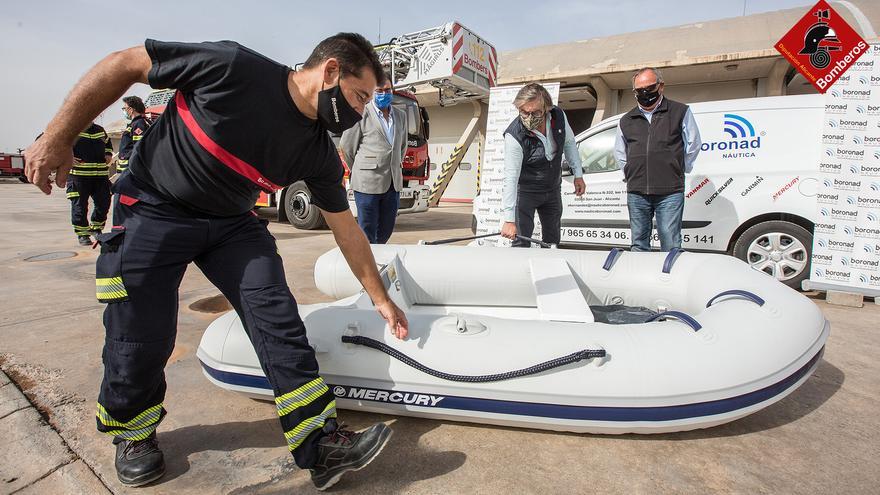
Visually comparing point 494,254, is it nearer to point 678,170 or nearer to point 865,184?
point 678,170

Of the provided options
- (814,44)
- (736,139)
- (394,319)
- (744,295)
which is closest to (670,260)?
(744,295)

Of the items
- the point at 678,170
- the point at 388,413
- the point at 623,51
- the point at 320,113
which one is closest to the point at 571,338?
the point at 388,413

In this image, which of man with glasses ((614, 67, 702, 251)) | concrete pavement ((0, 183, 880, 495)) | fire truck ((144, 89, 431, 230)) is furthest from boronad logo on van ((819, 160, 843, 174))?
fire truck ((144, 89, 431, 230))

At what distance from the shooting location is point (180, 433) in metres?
1.94

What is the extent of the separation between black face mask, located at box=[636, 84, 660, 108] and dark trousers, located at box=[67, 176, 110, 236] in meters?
6.08

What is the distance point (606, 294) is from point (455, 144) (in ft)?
38.5

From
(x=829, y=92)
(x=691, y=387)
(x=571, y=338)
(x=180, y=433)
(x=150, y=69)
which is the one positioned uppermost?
(x=829, y=92)

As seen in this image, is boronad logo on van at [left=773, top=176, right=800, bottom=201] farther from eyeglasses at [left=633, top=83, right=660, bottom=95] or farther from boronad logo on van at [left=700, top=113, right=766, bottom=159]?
eyeglasses at [left=633, top=83, right=660, bottom=95]

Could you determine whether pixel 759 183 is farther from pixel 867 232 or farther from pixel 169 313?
pixel 169 313

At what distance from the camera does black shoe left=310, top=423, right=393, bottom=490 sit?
1.54 metres

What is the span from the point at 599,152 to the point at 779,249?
198 centimetres

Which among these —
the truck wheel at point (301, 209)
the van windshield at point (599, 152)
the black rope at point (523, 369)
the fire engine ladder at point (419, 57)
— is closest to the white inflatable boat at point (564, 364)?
the black rope at point (523, 369)

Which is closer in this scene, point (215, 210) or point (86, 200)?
point (215, 210)

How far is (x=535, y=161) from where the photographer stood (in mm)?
3564
